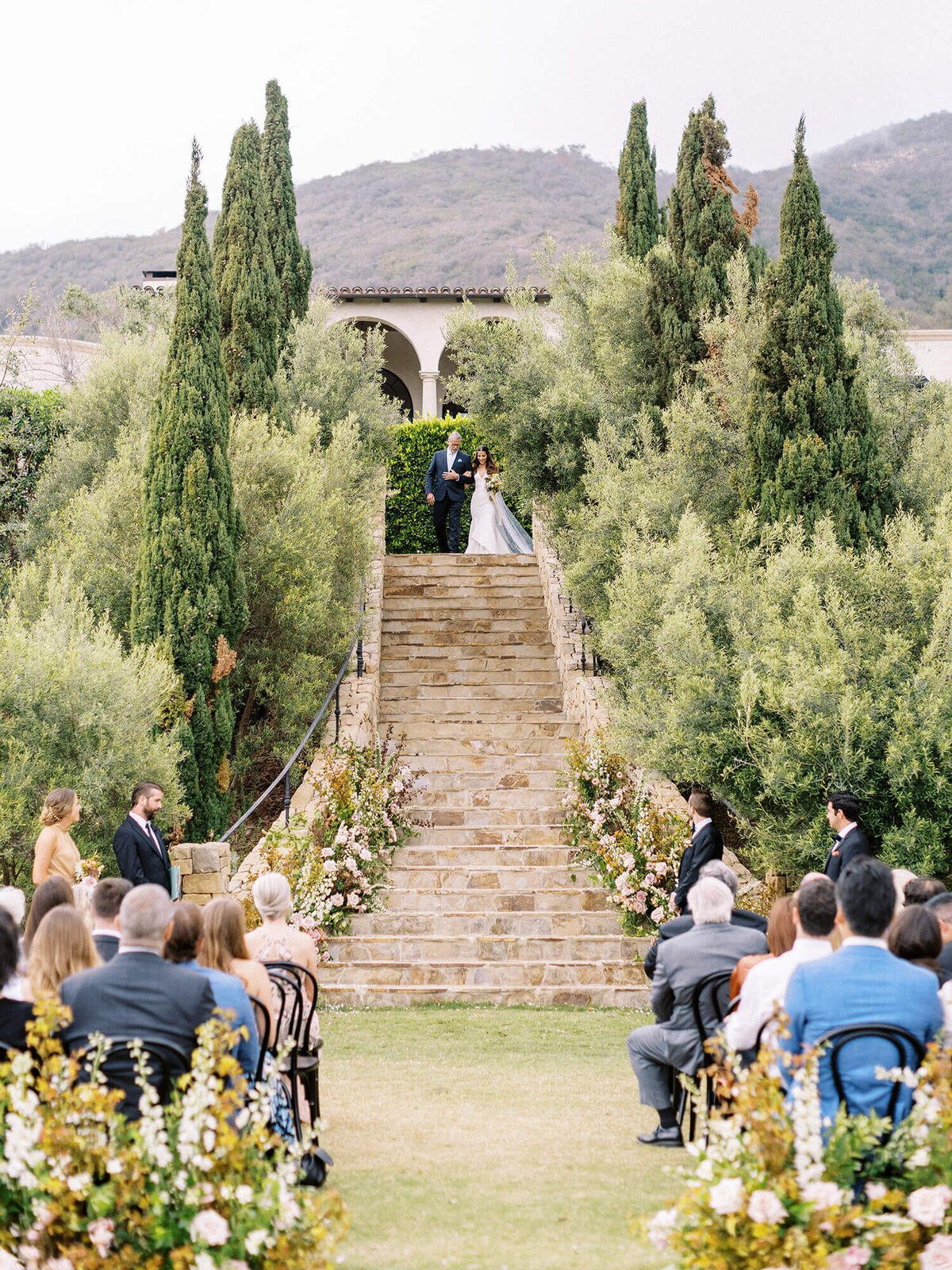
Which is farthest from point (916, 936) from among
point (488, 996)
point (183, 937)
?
point (488, 996)

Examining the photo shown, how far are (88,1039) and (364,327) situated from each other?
26555 millimetres

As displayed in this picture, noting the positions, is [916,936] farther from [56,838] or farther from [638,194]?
[638,194]

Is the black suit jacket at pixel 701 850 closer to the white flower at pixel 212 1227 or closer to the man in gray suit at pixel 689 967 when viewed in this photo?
the man in gray suit at pixel 689 967

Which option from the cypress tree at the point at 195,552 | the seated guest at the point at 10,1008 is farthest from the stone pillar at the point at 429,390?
the seated guest at the point at 10,1008

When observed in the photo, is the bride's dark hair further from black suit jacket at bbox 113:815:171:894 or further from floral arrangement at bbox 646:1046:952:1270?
floral arrangement at bbox 646:1046:952:1270

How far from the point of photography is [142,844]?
760 centimetres

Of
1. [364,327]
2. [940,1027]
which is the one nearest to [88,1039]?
[940,1027]

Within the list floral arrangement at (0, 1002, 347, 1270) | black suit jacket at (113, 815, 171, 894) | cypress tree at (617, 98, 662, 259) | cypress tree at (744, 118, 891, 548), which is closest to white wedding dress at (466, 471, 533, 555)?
cypress tree at (617, 98, 662, 259)

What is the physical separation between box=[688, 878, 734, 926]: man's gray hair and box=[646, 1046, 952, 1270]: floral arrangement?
1875 millimetres

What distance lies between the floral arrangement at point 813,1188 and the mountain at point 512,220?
156 feet

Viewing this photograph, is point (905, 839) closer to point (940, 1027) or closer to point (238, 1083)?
point (940, 1027)

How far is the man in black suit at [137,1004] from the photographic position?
151 inches

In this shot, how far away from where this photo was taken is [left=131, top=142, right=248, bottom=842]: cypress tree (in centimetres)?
1151

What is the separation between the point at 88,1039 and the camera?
3.83 meters
